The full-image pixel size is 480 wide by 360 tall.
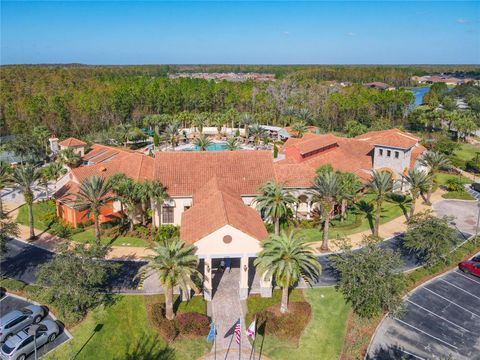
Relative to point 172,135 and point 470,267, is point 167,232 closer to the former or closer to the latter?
point 470,267

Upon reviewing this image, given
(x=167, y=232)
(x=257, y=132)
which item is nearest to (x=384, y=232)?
(x=167, y=232)

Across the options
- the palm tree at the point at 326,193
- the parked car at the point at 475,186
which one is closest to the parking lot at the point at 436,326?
the palm tree at the point at 326,193

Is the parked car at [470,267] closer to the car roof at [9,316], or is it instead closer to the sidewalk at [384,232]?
the sidewalk at [384,232]

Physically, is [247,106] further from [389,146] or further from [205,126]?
[389,146]

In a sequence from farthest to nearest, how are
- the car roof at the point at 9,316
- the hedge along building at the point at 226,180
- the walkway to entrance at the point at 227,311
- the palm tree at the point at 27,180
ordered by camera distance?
the palm tree at the point at 27,180 → the hedge along building at the point at 226,180 → the car roof at the point at 9,316 → the walkway to entrance at the point at 227,311

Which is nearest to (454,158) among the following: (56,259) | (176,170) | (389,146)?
(389,146)
